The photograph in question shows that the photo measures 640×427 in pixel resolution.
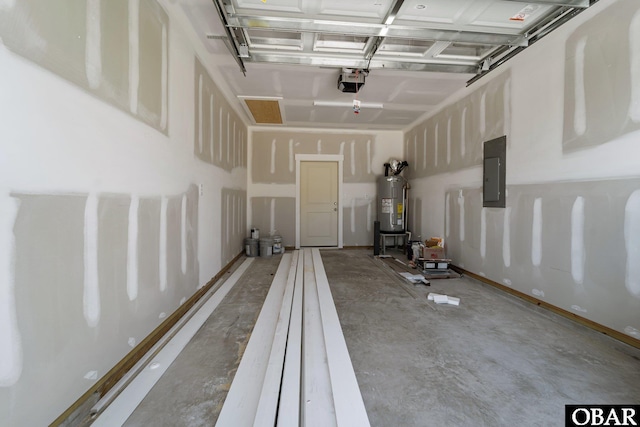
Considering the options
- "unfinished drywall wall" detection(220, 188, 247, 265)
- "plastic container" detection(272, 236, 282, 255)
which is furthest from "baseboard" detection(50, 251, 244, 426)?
"plastic container" detection(272, 236, 282, 255)

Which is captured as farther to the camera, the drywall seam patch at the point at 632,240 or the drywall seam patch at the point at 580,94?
the drywall seam patch at the point at 580,94

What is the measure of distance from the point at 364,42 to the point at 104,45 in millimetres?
2125

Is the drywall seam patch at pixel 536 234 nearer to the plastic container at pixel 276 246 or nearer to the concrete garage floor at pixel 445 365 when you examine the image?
the concrete garage floor at pixel 445 365

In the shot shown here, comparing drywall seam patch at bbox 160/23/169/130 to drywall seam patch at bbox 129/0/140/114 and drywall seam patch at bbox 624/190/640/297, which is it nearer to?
drywall seam patch at bbox 129/0/140/114

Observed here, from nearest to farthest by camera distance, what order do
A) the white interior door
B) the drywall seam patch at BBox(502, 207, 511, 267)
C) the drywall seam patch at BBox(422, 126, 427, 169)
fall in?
the drywall seam patch at BBox(502, 207, 511, 267), the drywall seam patch at BBox(422, 126, 427, 169), the white interior door

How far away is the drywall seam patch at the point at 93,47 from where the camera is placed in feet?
4.36

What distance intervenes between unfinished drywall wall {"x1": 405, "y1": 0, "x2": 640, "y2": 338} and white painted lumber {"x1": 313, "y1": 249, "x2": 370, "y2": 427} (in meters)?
2.04

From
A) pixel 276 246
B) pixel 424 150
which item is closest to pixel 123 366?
pixel 276 246

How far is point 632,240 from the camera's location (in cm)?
196

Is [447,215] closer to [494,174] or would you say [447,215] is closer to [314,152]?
[494,174]

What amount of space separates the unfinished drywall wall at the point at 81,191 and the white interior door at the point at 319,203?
381cm

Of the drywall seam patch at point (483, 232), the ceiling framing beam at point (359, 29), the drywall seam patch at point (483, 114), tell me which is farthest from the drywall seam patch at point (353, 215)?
the ceiling framing beam at point (359, 29)

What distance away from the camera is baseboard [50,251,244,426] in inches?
49.6

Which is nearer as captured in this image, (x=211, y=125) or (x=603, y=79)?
(x=603, y=79)
